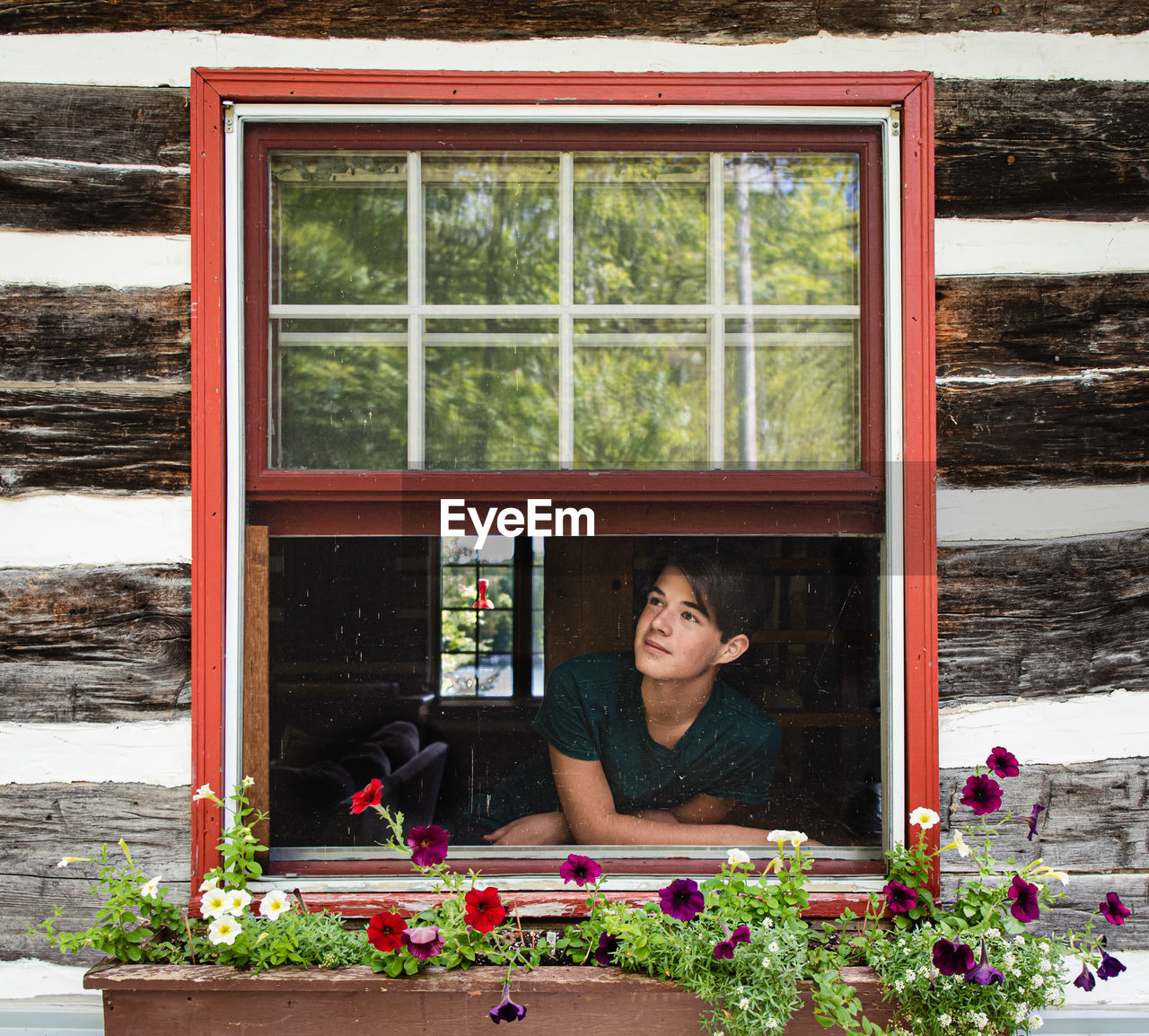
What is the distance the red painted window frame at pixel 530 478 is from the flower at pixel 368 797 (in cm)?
30

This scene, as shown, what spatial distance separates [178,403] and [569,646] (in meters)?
1.04

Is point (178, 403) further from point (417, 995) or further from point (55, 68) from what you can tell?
point (417, 995)

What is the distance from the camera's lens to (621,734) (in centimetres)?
203

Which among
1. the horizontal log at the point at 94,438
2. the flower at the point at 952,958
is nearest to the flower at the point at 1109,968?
the flower at the point at 952,958

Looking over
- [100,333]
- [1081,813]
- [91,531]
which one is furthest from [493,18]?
[1081,813]

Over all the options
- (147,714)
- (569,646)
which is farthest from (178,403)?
(569,646)

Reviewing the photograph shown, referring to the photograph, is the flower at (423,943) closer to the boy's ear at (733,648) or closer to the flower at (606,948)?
the flower at (606,948)

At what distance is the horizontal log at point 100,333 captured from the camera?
1943mm

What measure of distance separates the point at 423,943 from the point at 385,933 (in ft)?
0.26

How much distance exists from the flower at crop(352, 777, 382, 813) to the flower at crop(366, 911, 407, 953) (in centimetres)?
21

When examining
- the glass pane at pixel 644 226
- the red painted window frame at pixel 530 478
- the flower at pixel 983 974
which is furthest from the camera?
the glass pane at pixel 644 226

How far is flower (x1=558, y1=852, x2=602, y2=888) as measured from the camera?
1.76 metres

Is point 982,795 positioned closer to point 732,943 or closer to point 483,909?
point 732,943

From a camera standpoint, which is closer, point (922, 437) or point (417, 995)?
point (417, 995)
